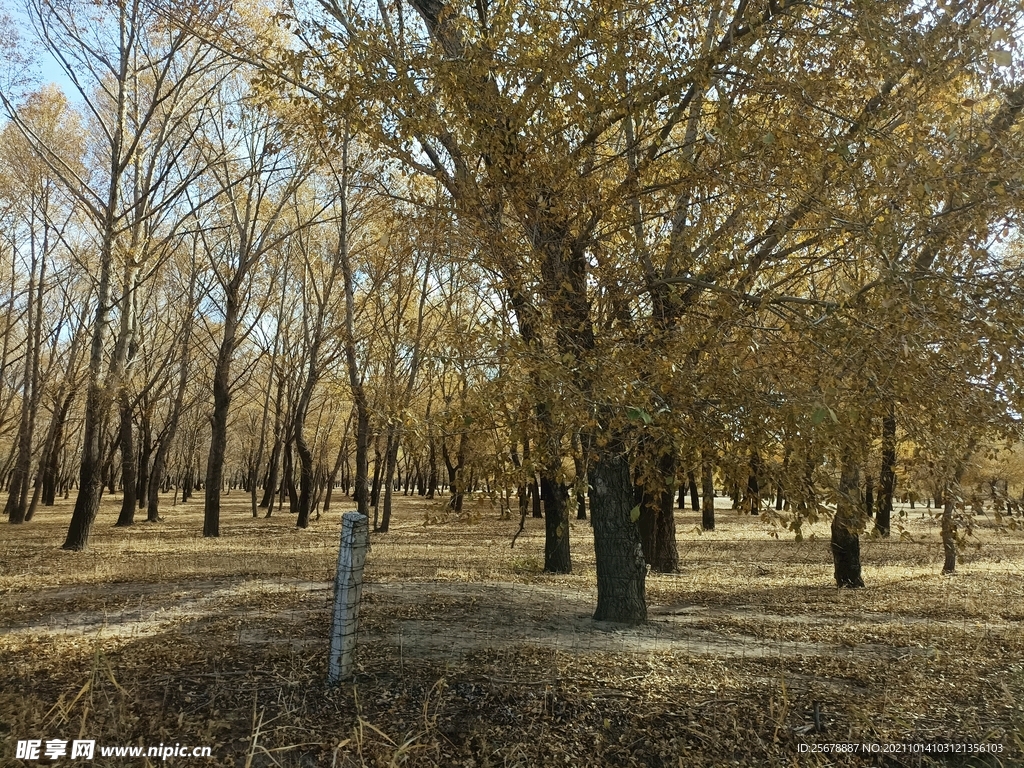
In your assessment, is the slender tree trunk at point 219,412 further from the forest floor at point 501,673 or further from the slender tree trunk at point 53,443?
the forest floor at point 501,673

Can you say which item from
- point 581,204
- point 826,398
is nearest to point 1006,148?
point 826,398

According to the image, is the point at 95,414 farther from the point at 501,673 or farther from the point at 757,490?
the point at 757,490

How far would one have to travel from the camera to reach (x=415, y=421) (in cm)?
433

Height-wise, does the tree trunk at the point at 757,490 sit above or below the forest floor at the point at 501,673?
above

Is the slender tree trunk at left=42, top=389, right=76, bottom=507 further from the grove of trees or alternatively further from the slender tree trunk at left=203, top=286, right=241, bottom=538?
the grove of trees

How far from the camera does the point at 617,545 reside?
243 inches

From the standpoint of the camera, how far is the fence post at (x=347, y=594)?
3.99m

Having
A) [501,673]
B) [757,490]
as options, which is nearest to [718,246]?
[757,490]

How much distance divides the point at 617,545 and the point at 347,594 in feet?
9.64

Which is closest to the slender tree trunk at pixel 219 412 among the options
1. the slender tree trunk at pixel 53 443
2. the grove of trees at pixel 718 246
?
the slender tree trunk at pixel 53 443

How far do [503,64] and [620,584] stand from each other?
4486 mm

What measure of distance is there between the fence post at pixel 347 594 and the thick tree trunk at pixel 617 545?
8.65 feet

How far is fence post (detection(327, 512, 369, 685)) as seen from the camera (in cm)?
399

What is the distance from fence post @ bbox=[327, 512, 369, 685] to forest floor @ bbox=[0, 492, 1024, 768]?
163mm
